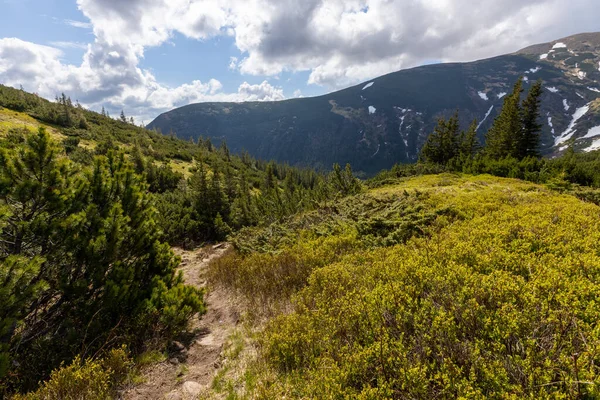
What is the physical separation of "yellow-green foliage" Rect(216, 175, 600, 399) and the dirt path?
1.56 m

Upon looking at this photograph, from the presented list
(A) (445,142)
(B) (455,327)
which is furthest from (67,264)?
(A) (445,142)

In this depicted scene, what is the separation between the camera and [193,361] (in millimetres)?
6277

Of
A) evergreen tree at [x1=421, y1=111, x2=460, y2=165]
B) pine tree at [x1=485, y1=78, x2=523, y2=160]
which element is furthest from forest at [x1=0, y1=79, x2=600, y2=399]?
evergreen tree at [x1=421, y1=111, x2=460, y2=165]

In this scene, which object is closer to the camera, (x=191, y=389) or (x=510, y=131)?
(x=191, y=389)

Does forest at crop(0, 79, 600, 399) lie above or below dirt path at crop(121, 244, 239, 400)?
above

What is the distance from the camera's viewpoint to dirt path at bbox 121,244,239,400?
203 inches

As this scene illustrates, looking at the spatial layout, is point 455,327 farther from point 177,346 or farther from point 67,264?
point 67,264

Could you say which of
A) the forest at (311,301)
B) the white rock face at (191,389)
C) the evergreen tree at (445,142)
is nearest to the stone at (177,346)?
the forest at (311,301)

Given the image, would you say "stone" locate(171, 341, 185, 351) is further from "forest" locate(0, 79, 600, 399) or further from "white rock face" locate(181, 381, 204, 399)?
"white rock face" locate(181, 381, 204, 399)

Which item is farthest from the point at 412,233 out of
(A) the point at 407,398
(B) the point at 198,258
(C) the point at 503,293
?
(B) the point at 198,258

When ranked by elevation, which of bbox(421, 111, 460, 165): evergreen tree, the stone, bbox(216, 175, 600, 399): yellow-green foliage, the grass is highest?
the grass

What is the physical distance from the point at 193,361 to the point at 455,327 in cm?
570

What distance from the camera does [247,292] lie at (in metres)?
8.75

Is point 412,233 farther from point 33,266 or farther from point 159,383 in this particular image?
point 33,266
